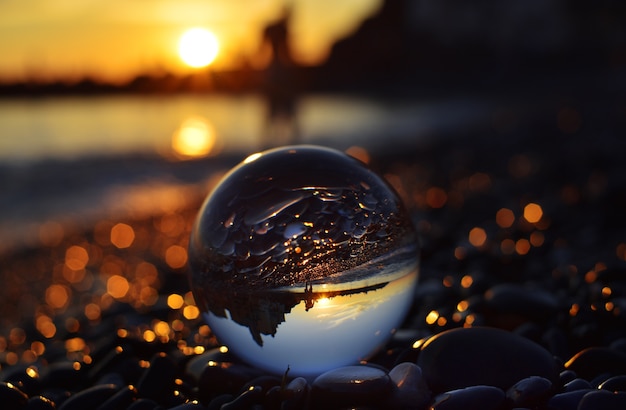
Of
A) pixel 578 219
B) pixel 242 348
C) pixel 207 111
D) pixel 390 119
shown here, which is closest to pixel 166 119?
pixel 207 111

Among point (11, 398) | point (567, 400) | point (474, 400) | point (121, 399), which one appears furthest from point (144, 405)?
point (567, 400)

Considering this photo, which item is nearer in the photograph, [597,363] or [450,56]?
[597,363]

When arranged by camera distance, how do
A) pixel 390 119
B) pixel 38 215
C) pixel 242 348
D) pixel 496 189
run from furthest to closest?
1. pixel 390 119
2. pixel 38 215
3. pixel 496 189
4. pixel 242 348

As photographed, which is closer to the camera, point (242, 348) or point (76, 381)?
point (242, 348)

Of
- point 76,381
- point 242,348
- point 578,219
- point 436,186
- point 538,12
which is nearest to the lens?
point 242,348

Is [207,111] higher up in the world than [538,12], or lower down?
lower down

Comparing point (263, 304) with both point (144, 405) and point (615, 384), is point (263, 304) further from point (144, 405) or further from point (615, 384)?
point (615, 384)

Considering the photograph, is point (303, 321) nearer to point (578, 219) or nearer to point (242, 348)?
point (242, 348)

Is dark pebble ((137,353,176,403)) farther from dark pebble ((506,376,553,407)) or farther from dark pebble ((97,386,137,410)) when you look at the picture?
dark pebble ((506,376,553,407))
